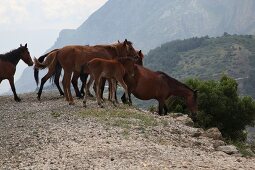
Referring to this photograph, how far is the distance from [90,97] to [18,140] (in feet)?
25.7

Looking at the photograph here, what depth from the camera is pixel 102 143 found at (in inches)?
439

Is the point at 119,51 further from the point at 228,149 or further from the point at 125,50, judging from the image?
the point at 228,149

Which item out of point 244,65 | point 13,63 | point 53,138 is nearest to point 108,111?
point 53,138

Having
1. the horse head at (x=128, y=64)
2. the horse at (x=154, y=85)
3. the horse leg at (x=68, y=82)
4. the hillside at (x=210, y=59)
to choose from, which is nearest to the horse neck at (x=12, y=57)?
the horse leg at (x=68, y=82)

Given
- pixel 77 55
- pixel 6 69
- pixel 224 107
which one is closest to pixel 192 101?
pixel 77 55

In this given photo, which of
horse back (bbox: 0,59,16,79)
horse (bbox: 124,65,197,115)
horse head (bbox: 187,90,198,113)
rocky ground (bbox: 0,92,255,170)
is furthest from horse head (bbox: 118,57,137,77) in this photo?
horse back (bbox: 0,59,16,79)

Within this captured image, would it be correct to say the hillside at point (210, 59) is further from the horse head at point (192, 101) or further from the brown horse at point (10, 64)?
the horse head at point (192, 101)

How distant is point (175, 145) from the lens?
11.8m

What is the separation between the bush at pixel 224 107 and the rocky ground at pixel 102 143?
937 centimetres

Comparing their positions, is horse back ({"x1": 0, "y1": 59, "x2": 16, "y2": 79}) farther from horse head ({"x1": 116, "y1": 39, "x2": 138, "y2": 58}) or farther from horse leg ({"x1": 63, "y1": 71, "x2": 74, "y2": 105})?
horse head ({"x1": 116, "y1": 39, "x2": 138, "y2": 58})

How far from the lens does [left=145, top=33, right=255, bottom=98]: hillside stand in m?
146

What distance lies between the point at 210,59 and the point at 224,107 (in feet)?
456

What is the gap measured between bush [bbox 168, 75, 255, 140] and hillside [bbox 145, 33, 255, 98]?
102m

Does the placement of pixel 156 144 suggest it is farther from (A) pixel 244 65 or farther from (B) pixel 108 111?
(A) pixel 244 65
